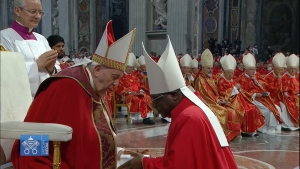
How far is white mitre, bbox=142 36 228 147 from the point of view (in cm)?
219

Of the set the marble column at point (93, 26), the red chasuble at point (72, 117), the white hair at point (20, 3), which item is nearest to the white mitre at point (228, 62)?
the marble column at point (93, 26)

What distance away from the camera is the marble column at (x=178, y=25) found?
356 inches

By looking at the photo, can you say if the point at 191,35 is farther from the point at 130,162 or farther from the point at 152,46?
the point at 130,162

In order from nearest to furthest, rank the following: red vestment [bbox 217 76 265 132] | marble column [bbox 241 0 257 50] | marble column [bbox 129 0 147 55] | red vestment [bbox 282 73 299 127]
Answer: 1. red vestment [bbox 217 76 265 132]
2. red vestment [bbox 282 73 299 127]
3. marble column [bbox 129 0 147 55]
4. marble column [bbox 241 0 257 50]

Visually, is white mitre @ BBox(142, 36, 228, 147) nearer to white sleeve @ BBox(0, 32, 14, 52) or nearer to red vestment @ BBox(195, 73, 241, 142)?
white sleeve @ BBox(0, 32, 14, 52)

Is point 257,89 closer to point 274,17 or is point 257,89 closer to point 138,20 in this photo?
point 138,20

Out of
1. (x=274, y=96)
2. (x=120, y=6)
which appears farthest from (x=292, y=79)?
(x=120, y=6)

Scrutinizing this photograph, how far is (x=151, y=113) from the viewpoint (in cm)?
863

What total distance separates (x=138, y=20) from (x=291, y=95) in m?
3.89

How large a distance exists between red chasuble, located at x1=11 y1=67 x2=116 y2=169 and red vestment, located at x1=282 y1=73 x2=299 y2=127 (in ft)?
21.8

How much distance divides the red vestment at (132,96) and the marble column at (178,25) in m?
1.47

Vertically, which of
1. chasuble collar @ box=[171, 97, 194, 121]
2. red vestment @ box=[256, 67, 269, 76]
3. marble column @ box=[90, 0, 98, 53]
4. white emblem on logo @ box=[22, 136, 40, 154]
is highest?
marble column @ box=[90, 0, 98, 53]

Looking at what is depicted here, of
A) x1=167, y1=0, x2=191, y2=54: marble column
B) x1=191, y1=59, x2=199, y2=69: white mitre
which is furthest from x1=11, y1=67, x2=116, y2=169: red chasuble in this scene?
x1=167, y1=0, x2=191, y2=54: marble column

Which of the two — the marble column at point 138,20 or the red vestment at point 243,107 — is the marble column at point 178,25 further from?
the red vestment at point 243,107
